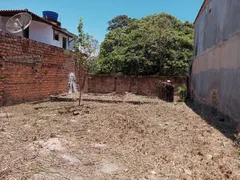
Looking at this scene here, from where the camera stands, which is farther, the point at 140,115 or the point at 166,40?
the point at 166,40

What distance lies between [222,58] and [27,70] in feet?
18.0

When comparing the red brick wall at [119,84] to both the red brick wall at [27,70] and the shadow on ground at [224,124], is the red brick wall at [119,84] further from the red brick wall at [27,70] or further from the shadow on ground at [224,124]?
the shadow on ground at [224,124]

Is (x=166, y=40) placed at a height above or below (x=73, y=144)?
above

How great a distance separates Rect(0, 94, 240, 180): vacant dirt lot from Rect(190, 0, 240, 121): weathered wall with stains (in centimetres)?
66

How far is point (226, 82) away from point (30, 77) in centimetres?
557

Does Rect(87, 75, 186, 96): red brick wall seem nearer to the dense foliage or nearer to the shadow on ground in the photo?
the dense foliage

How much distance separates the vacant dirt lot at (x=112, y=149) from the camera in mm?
2260

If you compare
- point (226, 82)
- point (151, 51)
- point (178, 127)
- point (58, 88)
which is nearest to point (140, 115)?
point (178, 127)

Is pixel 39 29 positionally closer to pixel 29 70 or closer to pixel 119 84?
pixel 119 84

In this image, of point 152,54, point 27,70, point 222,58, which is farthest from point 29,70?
point 152,54

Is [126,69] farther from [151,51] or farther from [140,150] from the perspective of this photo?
[140,150]

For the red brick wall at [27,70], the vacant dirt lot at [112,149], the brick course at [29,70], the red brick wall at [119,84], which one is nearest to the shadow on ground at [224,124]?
the vacant dirt lot at [112,149]

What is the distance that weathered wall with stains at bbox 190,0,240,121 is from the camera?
4360 mm

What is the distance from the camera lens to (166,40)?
14.7 metres
